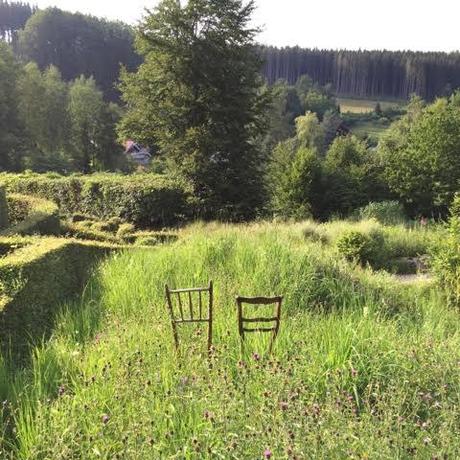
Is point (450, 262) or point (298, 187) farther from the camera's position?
point (298, 187)

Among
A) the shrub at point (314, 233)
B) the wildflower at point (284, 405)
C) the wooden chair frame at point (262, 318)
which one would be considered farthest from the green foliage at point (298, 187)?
the wildflower at point (284, 405)

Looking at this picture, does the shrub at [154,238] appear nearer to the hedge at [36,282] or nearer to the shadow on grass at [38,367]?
the hedge at [36,282]

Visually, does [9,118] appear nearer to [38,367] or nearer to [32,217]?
[32,217]

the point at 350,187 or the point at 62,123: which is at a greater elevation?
the point at 62,123

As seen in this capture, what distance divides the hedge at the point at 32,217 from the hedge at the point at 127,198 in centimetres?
287

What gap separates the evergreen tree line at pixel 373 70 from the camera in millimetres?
117562

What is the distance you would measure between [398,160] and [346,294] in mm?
17407

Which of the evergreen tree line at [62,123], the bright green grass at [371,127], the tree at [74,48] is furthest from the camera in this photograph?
the tree at [74,48]

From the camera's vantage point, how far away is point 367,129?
77.9 metres

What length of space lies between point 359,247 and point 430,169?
1220 cm

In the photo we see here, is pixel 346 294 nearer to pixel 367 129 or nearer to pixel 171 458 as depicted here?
pixel 171 458

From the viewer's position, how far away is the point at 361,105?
105 m

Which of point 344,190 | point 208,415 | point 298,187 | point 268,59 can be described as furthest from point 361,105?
point 208,415

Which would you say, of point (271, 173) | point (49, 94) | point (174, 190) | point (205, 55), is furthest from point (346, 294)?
point (49, 94)
